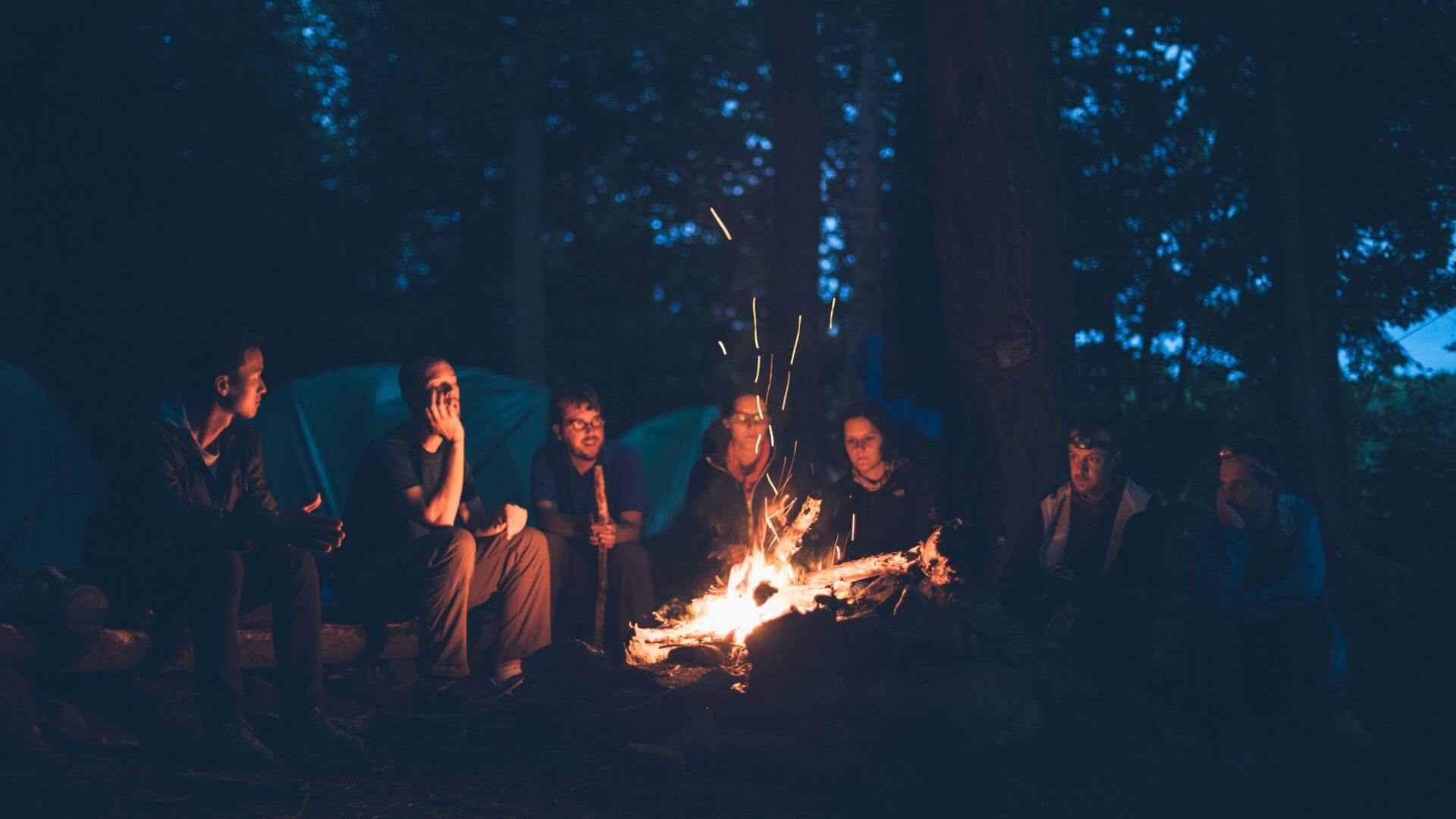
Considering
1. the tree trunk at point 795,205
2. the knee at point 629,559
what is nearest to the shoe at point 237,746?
the knee at point 629,559

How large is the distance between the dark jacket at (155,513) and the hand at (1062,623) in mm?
3225

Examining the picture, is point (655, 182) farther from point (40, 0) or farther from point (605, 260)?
point (40, 0)

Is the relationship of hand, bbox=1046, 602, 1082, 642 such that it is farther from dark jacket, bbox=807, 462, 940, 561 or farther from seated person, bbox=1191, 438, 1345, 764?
dark jacket, bbox=807, 462, 940, 561

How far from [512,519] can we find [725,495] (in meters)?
1.55

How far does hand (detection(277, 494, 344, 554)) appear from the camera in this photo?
4168 mm

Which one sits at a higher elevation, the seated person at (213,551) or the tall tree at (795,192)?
the tall tree at (795,192)

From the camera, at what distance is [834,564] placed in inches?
211

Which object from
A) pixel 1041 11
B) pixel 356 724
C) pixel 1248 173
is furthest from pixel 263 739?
pixel 1248 173

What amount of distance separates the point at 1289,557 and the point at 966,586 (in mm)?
1308

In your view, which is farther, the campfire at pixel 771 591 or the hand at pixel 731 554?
the hand at pixel 731 554

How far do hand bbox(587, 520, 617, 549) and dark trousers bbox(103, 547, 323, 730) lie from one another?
1561 mm

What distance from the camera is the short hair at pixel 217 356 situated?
4.38 metres

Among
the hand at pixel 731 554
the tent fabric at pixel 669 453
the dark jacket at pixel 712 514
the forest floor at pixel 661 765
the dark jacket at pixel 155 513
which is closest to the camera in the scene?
the forest floor at pixel 661 765

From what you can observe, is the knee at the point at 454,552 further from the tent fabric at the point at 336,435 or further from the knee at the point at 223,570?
the tent fabric at the point at 336,435
